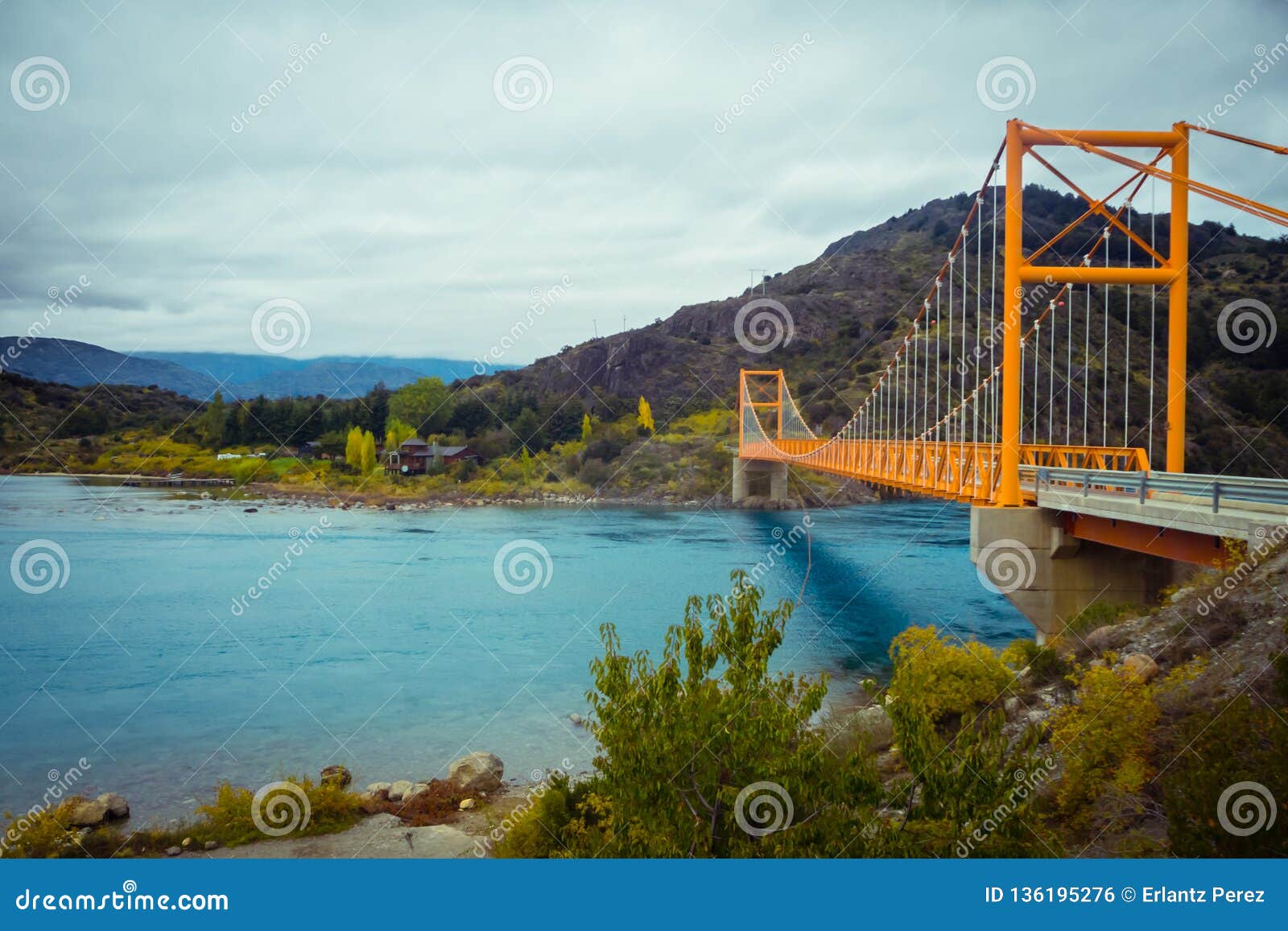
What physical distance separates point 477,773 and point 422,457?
122ft

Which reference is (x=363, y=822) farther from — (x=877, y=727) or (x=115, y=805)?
(x=877, y=727)

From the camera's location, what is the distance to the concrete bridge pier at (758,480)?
38.7m

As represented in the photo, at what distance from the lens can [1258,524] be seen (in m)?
5.56

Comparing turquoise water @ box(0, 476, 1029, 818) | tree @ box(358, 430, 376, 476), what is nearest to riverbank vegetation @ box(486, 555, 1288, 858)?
turquoise water @ box(0, 476, 1029, 818)

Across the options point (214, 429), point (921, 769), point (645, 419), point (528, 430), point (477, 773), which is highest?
point (645, 419)

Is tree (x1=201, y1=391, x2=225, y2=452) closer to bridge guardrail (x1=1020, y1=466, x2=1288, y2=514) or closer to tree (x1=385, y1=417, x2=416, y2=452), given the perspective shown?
tree (x1=385, y1=417, x2=416, y2=452)

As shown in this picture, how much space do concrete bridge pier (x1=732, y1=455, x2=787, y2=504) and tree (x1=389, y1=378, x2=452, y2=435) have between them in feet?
59.1

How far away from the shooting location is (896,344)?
49.2m

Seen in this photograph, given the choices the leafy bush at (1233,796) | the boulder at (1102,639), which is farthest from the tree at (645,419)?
the leafy bush at (1233,796)

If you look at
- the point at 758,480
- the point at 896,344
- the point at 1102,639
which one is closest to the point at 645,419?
the point at 758,480

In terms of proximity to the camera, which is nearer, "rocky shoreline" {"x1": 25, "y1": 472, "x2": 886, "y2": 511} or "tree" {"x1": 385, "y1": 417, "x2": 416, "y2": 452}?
"rocky shoreline" {"x1": 25, "y1": 472, "x2": 886, "y2": 511}

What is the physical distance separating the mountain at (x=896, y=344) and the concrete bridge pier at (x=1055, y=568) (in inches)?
682

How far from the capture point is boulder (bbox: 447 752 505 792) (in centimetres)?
792

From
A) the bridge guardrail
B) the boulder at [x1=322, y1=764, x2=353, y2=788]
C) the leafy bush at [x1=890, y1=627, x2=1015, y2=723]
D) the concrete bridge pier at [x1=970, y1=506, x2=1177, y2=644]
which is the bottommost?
the boulder at [x1=322, y1=764, x2=353, y2=788]
